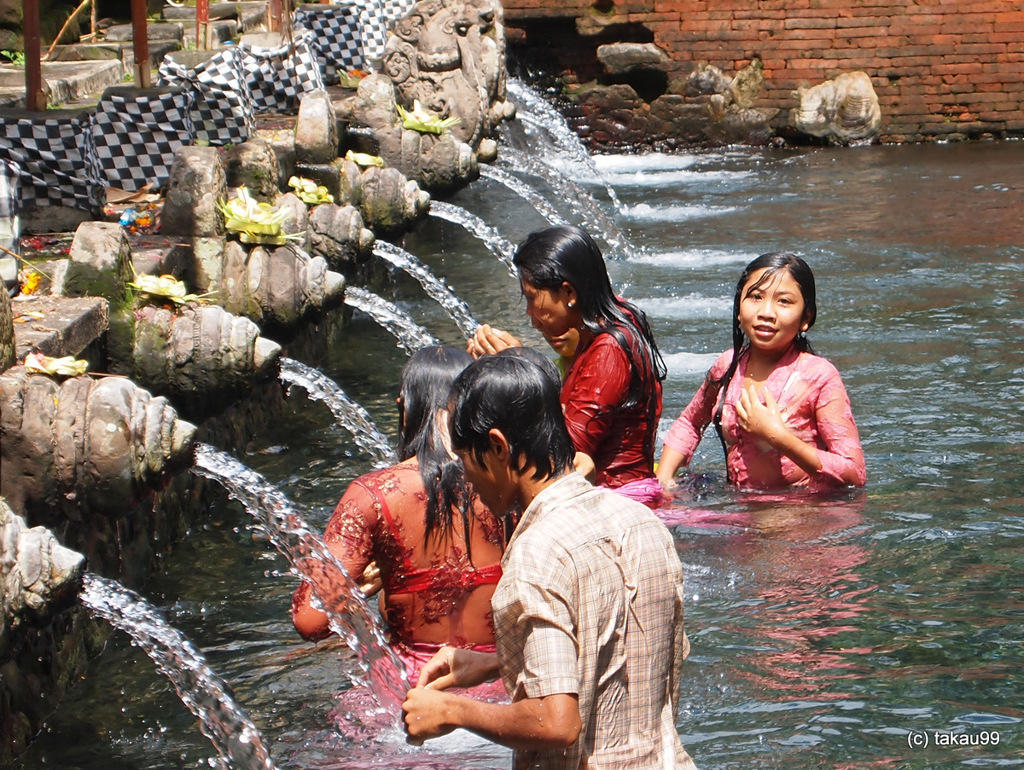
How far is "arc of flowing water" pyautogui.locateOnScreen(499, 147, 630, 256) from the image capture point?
1046 cm

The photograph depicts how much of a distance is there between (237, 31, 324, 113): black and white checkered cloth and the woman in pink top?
626cm

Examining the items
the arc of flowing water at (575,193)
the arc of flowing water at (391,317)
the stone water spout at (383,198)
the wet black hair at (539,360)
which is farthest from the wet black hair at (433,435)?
the arc of flowing water at (575,193)

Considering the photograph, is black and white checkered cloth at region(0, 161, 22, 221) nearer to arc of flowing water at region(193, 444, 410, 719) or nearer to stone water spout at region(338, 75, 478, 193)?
arc of flowing water at region(193, 444, 410, 719)

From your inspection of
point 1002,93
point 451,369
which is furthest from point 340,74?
point 451,369

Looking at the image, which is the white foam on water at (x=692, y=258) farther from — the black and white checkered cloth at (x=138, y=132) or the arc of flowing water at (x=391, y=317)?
the black and white checkered cloth at (x=138, y=132)

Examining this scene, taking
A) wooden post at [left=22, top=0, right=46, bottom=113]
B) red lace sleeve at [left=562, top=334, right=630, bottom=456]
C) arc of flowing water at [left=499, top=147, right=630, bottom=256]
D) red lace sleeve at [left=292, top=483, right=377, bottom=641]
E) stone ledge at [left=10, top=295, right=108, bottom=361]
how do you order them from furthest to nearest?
arc of flowing water at [left=499, top=147, right=630, bottom=256] < wooden post at [left=22, top=0, right=46, bottom=113] < stone ledge at [left=10, top=295, right=108, bottom=361] < red lace sleeve at [left=562, top=334, right=630, bottom=456] < red lace sleeve at [left=292, top=483, right=377, bottom=641]

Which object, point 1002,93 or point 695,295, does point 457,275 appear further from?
point 1002,93

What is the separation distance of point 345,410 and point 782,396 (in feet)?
8.24

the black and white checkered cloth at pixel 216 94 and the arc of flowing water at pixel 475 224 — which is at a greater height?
the black and white checkered cloth at pixel 216 94

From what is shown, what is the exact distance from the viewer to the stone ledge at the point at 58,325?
161 inches

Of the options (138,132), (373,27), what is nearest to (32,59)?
(138,132)

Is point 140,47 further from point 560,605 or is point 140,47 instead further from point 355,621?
point 560,605

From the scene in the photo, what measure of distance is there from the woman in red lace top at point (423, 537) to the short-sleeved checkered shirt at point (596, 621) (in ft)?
2.40

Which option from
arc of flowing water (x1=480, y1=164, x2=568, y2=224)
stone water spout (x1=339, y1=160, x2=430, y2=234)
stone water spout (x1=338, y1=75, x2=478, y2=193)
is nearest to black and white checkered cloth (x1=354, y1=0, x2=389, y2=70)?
arc of flowing water (x1=480, y1=164, x2=568, y2=224)
